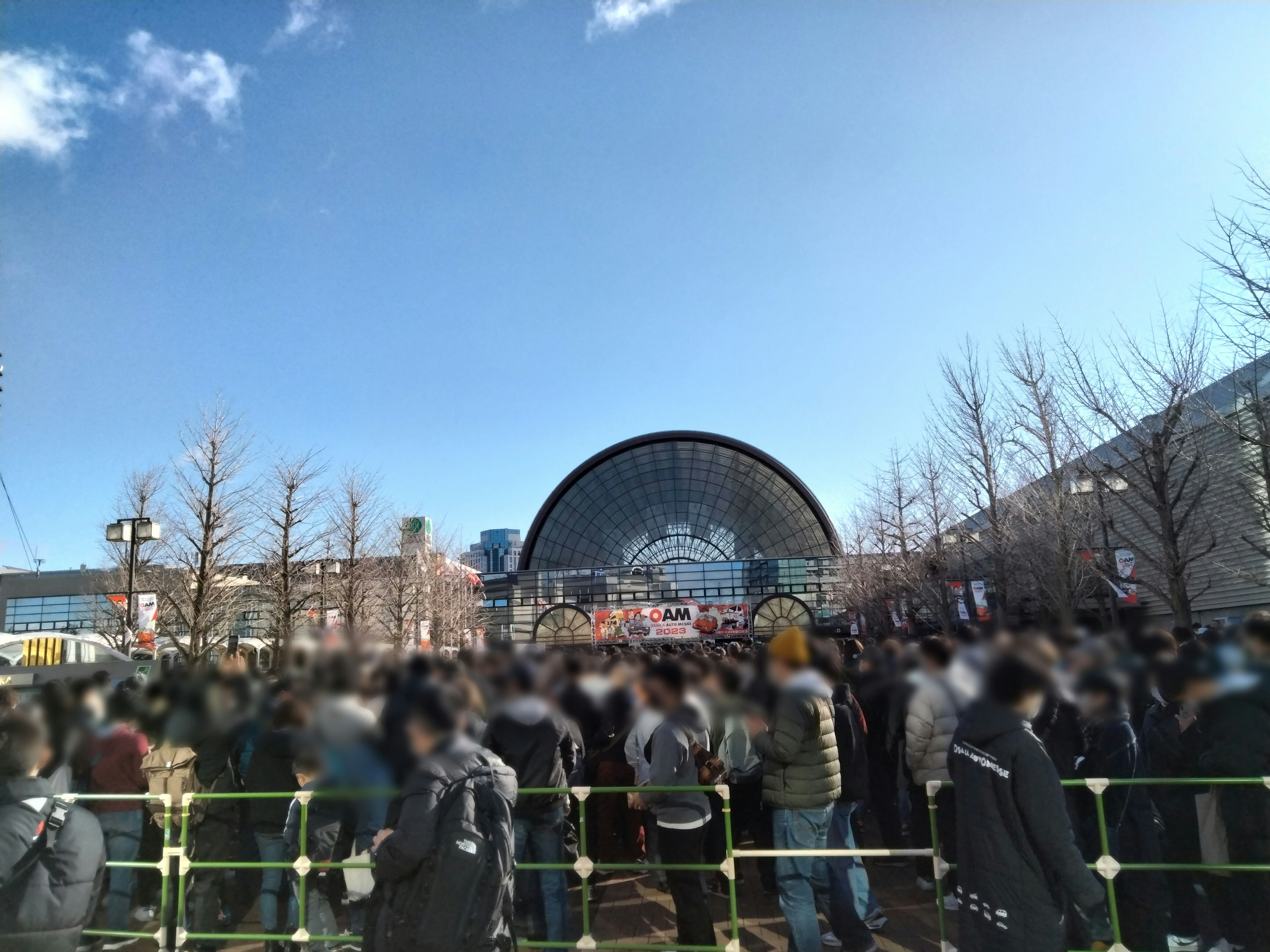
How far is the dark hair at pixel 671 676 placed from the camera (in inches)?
40.7

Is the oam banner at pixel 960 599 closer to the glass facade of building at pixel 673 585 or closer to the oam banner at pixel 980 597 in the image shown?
the oam banner at pixel 980 597

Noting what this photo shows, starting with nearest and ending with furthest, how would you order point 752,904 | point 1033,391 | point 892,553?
1. point 752,904
2. point 1033,391
3. point 892,553

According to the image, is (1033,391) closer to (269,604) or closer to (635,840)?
(635,840)

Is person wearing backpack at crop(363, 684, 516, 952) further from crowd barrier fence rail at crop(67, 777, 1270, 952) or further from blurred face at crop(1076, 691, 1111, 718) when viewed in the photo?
blurred face at crop(1076, 691, 1111, 718)

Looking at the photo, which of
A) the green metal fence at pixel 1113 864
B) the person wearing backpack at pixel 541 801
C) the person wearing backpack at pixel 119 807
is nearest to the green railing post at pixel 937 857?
the green metal fence at pixel 1113 864

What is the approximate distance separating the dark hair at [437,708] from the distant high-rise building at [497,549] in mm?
102221

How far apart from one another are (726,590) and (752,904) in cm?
4718

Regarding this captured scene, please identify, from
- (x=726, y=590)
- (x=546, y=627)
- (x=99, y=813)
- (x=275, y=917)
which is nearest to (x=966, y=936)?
(x=275, y=917)

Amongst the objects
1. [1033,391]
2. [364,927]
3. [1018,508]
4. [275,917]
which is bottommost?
[275,917]

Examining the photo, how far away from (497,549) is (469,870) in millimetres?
163356

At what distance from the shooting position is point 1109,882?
14.2 ft

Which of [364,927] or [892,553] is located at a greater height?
[892,553]

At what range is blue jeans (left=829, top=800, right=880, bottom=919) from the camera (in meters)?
5.46

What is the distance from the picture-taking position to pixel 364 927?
397 centimetres
